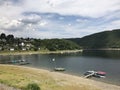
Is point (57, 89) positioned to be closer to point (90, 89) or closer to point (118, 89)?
point (90, 89)

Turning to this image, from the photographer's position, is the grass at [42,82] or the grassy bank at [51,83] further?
the grassy bank at [51,83]

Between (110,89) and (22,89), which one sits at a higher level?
(22,89)

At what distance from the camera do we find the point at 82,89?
51.4 m

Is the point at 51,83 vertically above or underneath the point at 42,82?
underneath

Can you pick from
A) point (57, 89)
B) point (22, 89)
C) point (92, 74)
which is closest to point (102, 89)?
point (57, 89)

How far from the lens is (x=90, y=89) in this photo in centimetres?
5269

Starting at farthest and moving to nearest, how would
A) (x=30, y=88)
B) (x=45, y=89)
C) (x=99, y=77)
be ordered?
(x=99, y=77) < (x=45, y=89) < (x=30, y=88)

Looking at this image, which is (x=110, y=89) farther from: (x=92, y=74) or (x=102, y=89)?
(x=92, y=74)

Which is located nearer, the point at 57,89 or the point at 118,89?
the point at 57,89

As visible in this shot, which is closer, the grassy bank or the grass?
the grass

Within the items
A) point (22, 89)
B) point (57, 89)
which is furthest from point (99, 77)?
point (22, 89)

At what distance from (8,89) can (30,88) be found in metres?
4.55

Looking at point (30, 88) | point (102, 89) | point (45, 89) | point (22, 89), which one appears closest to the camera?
point (30, 88)

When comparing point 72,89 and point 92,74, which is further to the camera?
point 92,74
